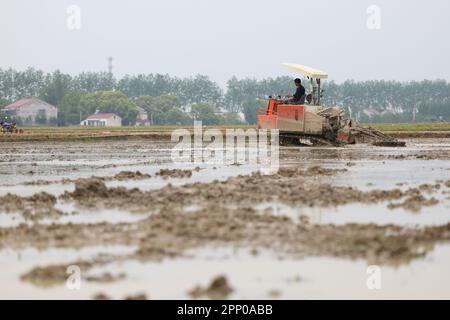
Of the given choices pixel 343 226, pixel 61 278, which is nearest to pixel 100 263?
pixel 61 278

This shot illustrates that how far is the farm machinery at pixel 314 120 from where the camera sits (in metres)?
37.6

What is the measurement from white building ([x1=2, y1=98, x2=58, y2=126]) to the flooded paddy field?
14251 centimetres

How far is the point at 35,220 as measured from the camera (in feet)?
42.3

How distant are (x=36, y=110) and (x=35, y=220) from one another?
15526 cm

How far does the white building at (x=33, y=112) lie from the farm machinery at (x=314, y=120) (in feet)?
402

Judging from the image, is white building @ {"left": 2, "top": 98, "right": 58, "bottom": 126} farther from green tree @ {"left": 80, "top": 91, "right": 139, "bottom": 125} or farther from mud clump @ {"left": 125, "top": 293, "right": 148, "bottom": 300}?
→ mud clump @ {"left": 125, "top": 293, "right": 148, "bottom": 300}

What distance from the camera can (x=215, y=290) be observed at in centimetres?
816

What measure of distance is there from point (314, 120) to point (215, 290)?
97.2ft

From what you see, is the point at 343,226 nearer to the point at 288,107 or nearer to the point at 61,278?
the point at 61,278

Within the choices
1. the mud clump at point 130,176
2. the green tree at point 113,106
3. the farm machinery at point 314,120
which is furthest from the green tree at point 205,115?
the mud clump at point 130,176

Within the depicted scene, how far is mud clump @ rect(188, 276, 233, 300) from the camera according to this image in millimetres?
8011

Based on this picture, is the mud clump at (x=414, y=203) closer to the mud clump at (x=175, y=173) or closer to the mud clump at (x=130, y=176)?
the mud clump at (x=175, y=173)

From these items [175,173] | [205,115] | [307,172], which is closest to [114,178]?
[175,173]
